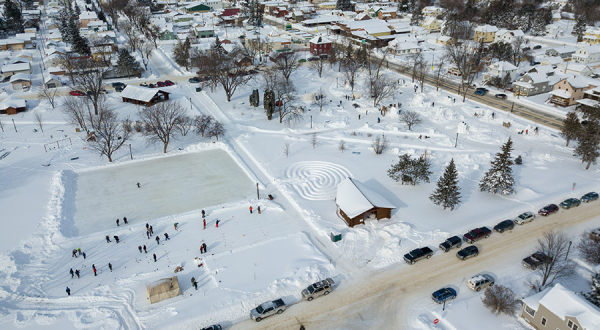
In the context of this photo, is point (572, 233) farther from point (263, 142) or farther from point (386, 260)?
point (263, 142)

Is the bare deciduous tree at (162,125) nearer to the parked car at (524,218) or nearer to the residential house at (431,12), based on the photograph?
the parked car at (524,218)

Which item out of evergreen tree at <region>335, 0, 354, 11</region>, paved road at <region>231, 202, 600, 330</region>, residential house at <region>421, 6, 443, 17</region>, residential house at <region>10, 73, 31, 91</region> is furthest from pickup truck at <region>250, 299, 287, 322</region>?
evergreen tree at <region>335, 0, 354, 11</region>

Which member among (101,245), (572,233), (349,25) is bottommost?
(101,245)

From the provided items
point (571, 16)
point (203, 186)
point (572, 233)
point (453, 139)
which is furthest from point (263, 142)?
point (571, 16)

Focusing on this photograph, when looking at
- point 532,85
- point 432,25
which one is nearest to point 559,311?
point 532,85

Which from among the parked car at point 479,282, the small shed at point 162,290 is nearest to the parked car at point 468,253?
the parked car at point 479,282

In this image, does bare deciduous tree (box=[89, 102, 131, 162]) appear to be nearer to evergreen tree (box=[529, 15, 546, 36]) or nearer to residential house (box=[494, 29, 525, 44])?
residential house (box=[494, 29, 525, 44])

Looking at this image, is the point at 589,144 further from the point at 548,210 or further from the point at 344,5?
the point at 344,5
